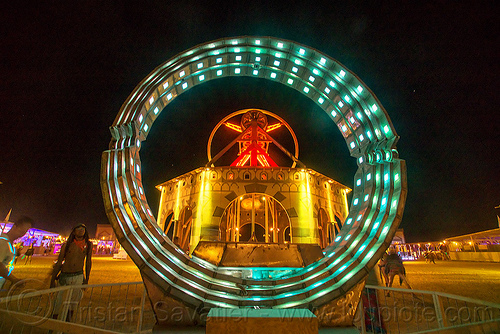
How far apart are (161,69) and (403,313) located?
1075cm

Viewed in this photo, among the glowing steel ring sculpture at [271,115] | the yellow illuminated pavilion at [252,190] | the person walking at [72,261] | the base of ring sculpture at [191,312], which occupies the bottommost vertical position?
the base of ring sculpture at [191,312]

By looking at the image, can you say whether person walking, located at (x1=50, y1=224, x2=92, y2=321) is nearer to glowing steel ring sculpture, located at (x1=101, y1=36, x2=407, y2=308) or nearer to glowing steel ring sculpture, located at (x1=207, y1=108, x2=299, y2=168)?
glowing steel ring sculpture, located at (x1=101, y1=36, x2=407, y2=308)

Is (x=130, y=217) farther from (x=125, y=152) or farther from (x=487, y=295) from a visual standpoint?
(x=487, y=295)

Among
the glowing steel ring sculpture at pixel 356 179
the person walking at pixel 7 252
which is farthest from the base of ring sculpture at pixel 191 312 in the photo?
the person walking at pixel 7 252

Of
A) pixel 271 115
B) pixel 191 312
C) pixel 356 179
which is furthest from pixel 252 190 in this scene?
pixel 191 312

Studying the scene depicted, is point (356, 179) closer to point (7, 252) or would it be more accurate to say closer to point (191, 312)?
point (191, 312)

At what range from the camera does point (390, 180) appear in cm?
673

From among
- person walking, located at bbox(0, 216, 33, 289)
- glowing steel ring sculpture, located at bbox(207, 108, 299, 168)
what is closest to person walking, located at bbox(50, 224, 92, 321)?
person walking, located at bbox(0, 216, 33, 289)

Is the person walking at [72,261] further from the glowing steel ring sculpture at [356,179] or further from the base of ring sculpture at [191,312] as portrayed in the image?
the base of ring sculpture at [191,312]

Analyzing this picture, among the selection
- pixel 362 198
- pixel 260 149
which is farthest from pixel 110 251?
pixel 362 198

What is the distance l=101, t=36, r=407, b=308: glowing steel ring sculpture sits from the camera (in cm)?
557

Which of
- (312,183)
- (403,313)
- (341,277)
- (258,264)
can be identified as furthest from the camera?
(312,183)

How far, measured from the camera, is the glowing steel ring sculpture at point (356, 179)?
5.57 meters

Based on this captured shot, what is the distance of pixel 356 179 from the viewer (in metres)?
8.16
